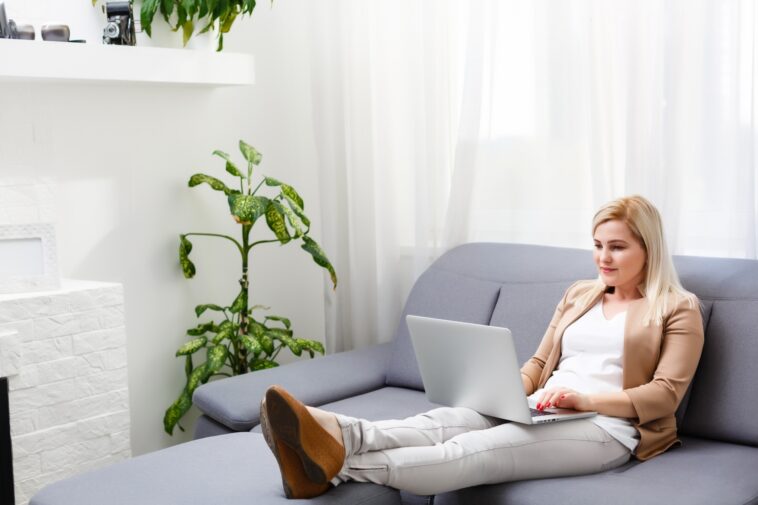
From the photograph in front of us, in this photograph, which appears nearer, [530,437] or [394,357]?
[530,437]

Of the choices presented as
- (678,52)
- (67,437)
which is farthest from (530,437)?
(67,437)

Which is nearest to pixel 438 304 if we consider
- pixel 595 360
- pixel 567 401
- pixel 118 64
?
pixel 595 360

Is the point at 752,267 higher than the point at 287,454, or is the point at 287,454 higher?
the point at 752,267

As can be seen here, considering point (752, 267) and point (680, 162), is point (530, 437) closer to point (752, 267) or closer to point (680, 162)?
point (752, 267)

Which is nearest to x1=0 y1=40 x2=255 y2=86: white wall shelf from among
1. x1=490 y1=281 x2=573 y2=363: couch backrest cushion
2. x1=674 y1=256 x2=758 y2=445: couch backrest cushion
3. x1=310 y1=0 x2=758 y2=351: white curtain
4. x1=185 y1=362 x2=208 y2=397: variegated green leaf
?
x1=310 y1=0 x2=758 y2=351: white curtain

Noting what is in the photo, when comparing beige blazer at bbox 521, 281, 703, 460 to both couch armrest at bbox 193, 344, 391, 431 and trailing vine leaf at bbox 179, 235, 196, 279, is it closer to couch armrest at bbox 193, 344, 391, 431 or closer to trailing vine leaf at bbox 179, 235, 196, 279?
couch armrest at bbox 193, 344, 391, 431

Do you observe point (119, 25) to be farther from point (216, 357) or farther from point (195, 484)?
point (195, 484)

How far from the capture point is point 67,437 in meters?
2.82

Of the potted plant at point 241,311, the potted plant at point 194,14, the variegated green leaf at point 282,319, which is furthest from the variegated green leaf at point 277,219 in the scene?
the potted plant at point 194,14

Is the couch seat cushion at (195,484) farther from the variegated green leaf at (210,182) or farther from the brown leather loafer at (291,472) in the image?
the variegated green leaf at (210,182)

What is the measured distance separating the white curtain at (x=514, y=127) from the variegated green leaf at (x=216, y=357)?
0.64 metres

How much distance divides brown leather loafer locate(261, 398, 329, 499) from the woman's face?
95 cm

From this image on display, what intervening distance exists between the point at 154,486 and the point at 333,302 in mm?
1651

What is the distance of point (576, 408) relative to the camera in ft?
7.55
